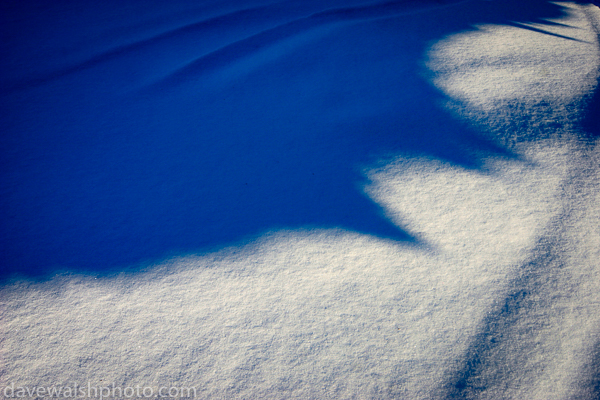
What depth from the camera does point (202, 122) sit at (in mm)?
3840

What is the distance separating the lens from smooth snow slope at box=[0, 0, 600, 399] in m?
2.16

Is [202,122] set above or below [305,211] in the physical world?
above

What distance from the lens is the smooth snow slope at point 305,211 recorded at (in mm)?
2156

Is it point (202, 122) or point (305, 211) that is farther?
point (202, 122)

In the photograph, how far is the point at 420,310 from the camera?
92.4 inches

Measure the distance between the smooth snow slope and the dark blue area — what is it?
0.09 ft

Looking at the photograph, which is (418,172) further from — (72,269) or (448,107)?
(72,269)

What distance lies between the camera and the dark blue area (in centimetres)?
289

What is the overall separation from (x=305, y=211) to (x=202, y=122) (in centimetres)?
172

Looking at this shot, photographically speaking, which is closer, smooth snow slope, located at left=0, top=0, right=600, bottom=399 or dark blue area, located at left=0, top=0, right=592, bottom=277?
smooth snow slope, located at left=0, top=0, right=600, bottom=399

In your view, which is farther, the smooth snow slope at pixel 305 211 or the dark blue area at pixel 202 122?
the dark blue area at pixel 202 122

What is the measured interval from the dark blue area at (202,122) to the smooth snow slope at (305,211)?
0.03m

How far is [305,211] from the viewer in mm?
2984

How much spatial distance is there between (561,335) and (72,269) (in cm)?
345
